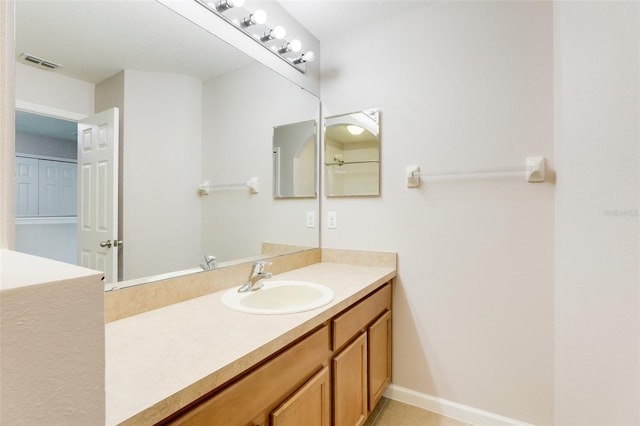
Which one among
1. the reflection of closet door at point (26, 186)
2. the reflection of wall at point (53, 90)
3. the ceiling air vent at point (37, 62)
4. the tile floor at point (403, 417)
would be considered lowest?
the tile floor at point (403, 417)

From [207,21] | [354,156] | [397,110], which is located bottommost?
[354,156]

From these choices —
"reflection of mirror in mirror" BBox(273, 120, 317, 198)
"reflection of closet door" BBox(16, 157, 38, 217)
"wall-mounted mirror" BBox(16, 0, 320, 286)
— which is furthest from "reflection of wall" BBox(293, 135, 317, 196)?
"reflection of closet door" BBox(16, 157, 38, 217)

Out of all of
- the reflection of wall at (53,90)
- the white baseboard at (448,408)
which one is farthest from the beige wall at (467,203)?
the reflection of wall at (53,90)

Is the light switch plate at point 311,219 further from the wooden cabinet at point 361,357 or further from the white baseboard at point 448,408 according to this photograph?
the white baseboard at point 448,408

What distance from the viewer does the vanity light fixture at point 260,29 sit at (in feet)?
4.68

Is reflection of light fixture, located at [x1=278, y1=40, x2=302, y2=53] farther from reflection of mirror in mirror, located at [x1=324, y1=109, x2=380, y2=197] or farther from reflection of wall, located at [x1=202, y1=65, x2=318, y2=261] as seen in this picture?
reflection of mirror in mirror, located at [x1=324, y1=109, x2=380, y2=197]

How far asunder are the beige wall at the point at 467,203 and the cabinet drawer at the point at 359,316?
0.58 feet

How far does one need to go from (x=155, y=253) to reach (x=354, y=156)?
136 cm

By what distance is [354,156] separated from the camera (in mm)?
2062

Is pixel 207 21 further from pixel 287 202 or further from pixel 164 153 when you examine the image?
pixel 287 202

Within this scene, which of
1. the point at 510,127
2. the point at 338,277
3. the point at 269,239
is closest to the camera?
the point at 510,127

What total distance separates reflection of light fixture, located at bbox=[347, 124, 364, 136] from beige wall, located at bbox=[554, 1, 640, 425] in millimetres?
1052

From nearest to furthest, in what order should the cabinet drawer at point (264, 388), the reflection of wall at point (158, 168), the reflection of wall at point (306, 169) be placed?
1. the cabinet drawer at point (264, 388)
2. the reflection of wall at point (158, 168)
3. the reflection of wall at point (306, 169)

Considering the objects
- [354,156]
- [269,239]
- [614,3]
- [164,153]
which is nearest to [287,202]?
[269,239]
